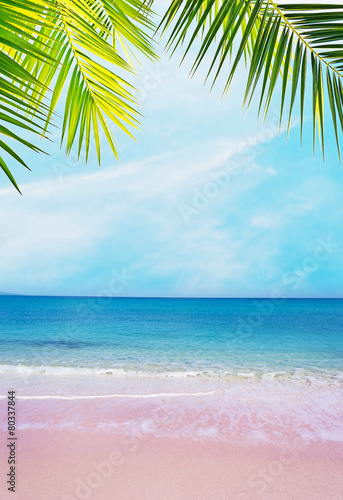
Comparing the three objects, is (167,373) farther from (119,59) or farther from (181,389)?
(119,59)

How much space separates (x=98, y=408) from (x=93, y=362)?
5.75 m

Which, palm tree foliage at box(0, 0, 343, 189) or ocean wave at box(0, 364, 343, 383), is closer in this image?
palm tree foliage at box(0, 0, 343, 189)

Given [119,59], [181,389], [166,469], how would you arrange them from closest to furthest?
[119,59] < [166,469] < [181,389]

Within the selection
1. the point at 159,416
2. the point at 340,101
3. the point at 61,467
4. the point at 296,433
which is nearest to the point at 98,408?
the point at 159,416

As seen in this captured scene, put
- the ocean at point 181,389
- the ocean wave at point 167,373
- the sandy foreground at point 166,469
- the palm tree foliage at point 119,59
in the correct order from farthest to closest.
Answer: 1. the ocean wave at point 167,373
2. the ocean at point 181,389
3. the sandy foreground at point 166,469
4. the palm tree foliage at point 119,59

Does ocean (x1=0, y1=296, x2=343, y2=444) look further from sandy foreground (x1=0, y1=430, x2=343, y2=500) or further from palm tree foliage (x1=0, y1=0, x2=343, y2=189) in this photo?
palm tree foliage (x1=0, y1=0, x2=343, y2=189)

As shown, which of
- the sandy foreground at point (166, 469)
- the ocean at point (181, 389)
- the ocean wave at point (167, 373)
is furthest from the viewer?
the ocean wave at point (167, 373)

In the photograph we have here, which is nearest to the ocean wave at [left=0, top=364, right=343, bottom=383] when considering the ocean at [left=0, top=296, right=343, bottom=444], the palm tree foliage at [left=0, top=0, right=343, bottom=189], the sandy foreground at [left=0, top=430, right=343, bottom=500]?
the ocean at [left=0, top=296, right=343, bottom=444]

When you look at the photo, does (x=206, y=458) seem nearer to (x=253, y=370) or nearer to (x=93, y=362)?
(x=253, y=370)

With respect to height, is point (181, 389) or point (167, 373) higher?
point (181, 389)

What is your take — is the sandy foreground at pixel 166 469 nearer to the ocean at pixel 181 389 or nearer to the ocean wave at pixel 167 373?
the ocean at pixel 181 389

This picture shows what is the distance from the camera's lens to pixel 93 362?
11383mm

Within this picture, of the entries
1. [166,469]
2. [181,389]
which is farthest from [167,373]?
[166,469]

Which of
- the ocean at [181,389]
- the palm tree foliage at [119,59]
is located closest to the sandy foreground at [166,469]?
the ocean at [181,389]
